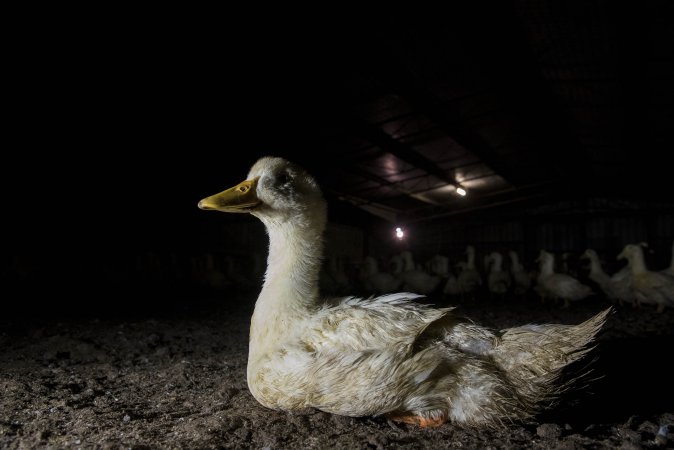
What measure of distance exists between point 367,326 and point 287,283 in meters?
0.59

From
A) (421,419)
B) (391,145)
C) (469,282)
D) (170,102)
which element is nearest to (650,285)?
(469,282)

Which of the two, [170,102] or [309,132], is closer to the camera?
[170,102]

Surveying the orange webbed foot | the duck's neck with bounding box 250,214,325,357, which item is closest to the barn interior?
the orange webbed foot

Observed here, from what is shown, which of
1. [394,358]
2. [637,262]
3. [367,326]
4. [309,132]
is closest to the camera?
[394,358]

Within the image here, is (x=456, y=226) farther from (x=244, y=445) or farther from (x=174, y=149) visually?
(x=244, y=445)

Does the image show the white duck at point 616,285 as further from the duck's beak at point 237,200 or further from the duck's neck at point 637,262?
the duck's beak at point 237,200

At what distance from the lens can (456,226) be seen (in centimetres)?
2178

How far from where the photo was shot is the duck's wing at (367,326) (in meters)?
2.09

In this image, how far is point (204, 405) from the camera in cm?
266

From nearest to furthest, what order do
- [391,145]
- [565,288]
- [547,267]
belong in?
[565,288], [391,145], [547,267]

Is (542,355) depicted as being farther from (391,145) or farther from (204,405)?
(391,145)

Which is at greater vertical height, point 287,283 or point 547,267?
point 547,267

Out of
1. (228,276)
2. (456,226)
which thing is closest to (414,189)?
(456,226)

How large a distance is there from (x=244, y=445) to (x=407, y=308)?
3.87 ft
